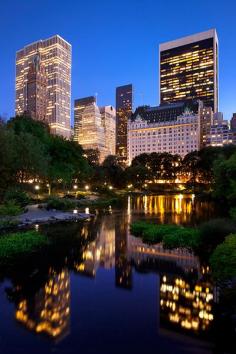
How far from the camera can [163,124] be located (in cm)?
19425

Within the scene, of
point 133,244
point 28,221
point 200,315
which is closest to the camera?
point 200,315

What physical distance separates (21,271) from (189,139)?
181m

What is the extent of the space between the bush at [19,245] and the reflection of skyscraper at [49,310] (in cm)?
419

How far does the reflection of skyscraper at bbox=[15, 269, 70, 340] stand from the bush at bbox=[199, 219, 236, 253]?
31.0 ft

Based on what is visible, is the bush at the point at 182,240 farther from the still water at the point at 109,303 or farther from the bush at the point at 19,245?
the bush at the point at 19,245

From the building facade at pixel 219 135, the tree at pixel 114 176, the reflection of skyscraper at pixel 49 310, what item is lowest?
the reflection of skyscraper at pixel 49 310

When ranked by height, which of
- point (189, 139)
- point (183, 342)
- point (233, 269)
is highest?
point (189, 139)

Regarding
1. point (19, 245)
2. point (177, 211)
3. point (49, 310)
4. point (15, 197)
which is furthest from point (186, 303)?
point (177, 211)

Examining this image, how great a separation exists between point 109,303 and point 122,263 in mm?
5453

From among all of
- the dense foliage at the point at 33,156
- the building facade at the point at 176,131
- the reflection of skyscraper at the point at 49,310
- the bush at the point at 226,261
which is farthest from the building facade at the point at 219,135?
the reflection of skyscraper at the point at 49,310

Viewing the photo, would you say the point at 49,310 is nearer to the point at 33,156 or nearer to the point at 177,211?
the point at 33,156

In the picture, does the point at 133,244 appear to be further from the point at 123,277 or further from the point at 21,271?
the point at 21,271

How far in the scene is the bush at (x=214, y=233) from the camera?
19281 mm

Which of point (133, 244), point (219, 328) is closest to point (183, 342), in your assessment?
point (219, 328)
